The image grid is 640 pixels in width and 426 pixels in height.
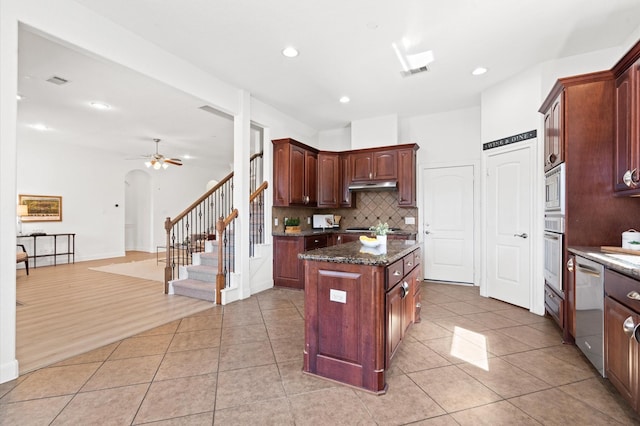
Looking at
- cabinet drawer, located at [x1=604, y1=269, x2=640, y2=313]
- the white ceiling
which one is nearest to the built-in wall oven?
cabinet drawer, located at [x1=604, y1=269, x2=640, y2=313]

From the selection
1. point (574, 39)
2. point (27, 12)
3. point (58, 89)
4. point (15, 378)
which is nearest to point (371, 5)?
point (574, 39)

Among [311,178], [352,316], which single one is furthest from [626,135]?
[311,178]

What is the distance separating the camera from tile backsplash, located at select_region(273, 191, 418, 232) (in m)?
5.46

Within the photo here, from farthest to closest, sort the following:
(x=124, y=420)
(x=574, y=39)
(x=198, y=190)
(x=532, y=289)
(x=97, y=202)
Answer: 1. (x=198, y=190)
2. (x=97, y=202)
3. (x=532, y=289)
4. (x=574, y=39)
5. (x=124, y=420)

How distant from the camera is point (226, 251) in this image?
187 inches

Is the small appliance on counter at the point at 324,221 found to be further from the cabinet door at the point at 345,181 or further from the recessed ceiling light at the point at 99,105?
the recessed ceiling light at the point at 99,105

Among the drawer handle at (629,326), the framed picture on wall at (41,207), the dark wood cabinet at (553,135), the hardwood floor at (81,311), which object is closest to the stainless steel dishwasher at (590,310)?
the drawer handle at (629,326)

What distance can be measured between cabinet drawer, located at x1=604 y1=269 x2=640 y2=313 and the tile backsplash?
3.44 meters

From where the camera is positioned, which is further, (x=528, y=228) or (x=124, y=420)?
(x=528, y=228)

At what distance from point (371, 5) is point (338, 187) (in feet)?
11.1

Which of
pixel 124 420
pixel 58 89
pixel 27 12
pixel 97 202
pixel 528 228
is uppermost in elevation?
pixel 58 89

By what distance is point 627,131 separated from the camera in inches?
95.3

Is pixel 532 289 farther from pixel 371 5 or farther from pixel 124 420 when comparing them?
pixel 124 420

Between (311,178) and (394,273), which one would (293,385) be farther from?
(311,178)
